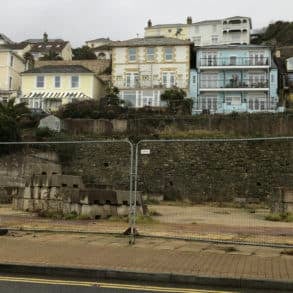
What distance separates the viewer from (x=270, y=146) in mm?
41688

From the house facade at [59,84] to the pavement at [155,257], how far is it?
53.8 m

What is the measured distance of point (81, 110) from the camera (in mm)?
52375

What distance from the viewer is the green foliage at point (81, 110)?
51.4 metres

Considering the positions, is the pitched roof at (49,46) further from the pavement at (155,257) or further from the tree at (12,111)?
the pavement at (155,257)

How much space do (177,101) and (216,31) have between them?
45617 millimetres

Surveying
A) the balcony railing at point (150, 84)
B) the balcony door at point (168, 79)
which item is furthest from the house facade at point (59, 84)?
the balcony door at point (168, 79)

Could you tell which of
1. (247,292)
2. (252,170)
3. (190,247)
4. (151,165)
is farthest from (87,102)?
(247,292)

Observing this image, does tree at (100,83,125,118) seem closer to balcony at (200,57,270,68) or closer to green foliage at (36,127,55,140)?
green foliage at (36,127,55,140)

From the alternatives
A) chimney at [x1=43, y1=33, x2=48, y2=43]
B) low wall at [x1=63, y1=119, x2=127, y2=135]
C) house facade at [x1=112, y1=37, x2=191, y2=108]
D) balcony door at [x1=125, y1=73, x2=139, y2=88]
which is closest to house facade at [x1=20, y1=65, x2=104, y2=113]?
house facade at [x1=112, y1=37, x2=191, y2=108]

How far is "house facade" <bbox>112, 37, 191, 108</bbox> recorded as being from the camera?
66125 mm

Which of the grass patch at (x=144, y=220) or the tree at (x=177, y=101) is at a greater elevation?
the tree at (x=177, y=101)

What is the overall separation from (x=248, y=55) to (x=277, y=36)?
4682cm

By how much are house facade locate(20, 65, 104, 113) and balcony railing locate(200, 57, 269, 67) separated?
13.6m

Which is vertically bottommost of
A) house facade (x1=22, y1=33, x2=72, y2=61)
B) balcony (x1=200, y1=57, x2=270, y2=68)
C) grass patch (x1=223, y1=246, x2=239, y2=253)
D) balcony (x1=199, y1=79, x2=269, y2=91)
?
grass patch (x1=223, y1=246, x2=239, y2=253)
